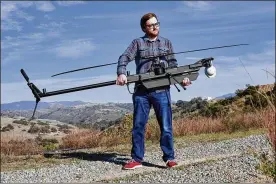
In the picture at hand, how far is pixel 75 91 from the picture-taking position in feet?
27.4

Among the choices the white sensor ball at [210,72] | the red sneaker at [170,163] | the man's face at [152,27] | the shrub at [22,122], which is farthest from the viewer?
the shrub at [22,122]

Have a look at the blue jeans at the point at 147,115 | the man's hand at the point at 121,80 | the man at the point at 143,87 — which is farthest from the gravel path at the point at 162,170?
the man's hand at the point at 121,80

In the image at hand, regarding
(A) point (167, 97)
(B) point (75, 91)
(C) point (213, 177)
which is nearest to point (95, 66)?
(B) point (75, 91)

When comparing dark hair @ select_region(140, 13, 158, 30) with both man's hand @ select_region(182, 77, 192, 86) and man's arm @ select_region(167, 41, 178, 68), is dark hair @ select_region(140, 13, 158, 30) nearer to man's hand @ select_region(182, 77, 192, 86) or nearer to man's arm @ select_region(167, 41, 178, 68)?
man's arm @ select_region(167, 41, 178, 68)

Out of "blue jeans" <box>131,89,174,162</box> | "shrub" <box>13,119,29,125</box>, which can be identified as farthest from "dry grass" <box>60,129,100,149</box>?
"shrub" <box>13,119,29,125</box>

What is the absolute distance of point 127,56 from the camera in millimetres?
8312

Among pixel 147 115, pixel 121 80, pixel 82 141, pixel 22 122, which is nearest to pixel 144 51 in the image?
pixel 121 80

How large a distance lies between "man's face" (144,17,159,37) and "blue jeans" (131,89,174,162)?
34.6 inches

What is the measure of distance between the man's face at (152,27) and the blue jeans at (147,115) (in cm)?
88

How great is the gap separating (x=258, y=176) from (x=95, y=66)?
3060mm

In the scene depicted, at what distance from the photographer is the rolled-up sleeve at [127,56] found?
8.23m

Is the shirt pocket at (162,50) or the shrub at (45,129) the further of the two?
the shrub at (45,129)

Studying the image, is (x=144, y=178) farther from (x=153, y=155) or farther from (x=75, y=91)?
(x=153, y=155)

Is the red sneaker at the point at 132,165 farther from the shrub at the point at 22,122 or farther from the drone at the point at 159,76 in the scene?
the shrub at the point at 22,122
